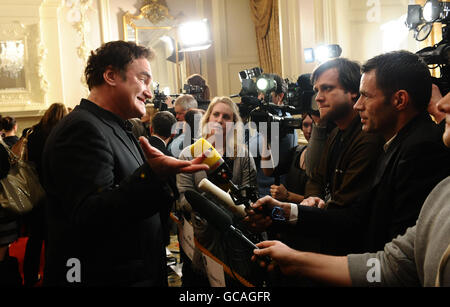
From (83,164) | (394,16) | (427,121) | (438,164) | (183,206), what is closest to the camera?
(83,164)

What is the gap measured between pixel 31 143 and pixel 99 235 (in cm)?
164

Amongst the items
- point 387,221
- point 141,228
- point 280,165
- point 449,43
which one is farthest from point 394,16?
point 141,228

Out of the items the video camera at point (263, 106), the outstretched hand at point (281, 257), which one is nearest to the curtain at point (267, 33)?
the video camera at point (263, 106)

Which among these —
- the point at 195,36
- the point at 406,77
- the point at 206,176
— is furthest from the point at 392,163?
the point at 195,36

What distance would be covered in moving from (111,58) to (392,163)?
950 mm

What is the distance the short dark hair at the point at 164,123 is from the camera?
314 cm

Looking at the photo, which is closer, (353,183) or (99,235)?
(99,235)

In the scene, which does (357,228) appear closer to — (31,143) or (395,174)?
(395,174)

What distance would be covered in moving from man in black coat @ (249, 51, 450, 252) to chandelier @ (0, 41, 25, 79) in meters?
6.10

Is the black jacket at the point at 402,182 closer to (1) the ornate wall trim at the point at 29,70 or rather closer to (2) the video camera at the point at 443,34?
(2) the video camera at the point at 443,34

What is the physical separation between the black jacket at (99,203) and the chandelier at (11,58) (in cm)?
589

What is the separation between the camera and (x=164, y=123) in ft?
10.3

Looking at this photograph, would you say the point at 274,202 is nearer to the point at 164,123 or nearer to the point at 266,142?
the point at 266,142

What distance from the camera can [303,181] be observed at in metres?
2.24
